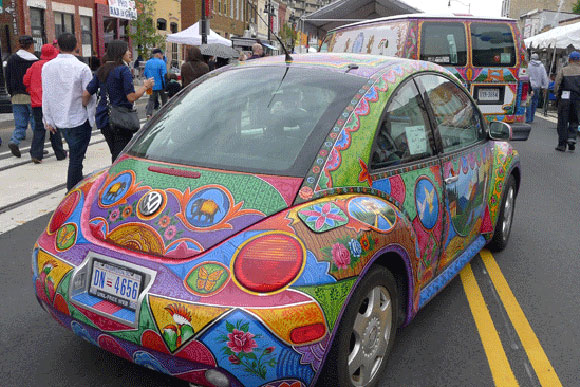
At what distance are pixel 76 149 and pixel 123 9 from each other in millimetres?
28665

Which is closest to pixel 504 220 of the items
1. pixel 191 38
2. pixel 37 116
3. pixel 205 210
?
pixel 205 210

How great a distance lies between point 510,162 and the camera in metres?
4.96

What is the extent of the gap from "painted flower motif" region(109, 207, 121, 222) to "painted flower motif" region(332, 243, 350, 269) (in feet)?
3.33

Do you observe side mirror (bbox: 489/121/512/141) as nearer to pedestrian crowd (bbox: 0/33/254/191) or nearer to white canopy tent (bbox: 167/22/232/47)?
pedestrian crowd (bbox: 0/33/254/191)

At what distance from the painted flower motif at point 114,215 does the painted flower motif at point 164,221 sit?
0.83 ft

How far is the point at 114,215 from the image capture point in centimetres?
274

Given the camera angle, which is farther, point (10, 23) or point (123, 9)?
point (123, 9)

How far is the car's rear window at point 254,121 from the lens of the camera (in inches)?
114

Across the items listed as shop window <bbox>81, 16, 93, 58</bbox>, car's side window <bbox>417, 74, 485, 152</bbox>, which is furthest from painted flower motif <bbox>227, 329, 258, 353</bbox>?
shop window <bbox>81, 16, 93, 58</bbox>

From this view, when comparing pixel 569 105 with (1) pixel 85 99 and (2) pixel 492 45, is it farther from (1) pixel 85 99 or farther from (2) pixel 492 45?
(1) pixel 85 99

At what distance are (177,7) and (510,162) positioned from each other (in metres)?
41.9

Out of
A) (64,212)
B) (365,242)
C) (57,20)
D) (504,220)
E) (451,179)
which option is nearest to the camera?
(365,242)

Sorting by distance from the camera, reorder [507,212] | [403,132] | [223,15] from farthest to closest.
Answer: [223,15]
[507,212]
[403,132]

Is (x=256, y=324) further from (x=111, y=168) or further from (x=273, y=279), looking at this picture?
(x=111, y=168)
